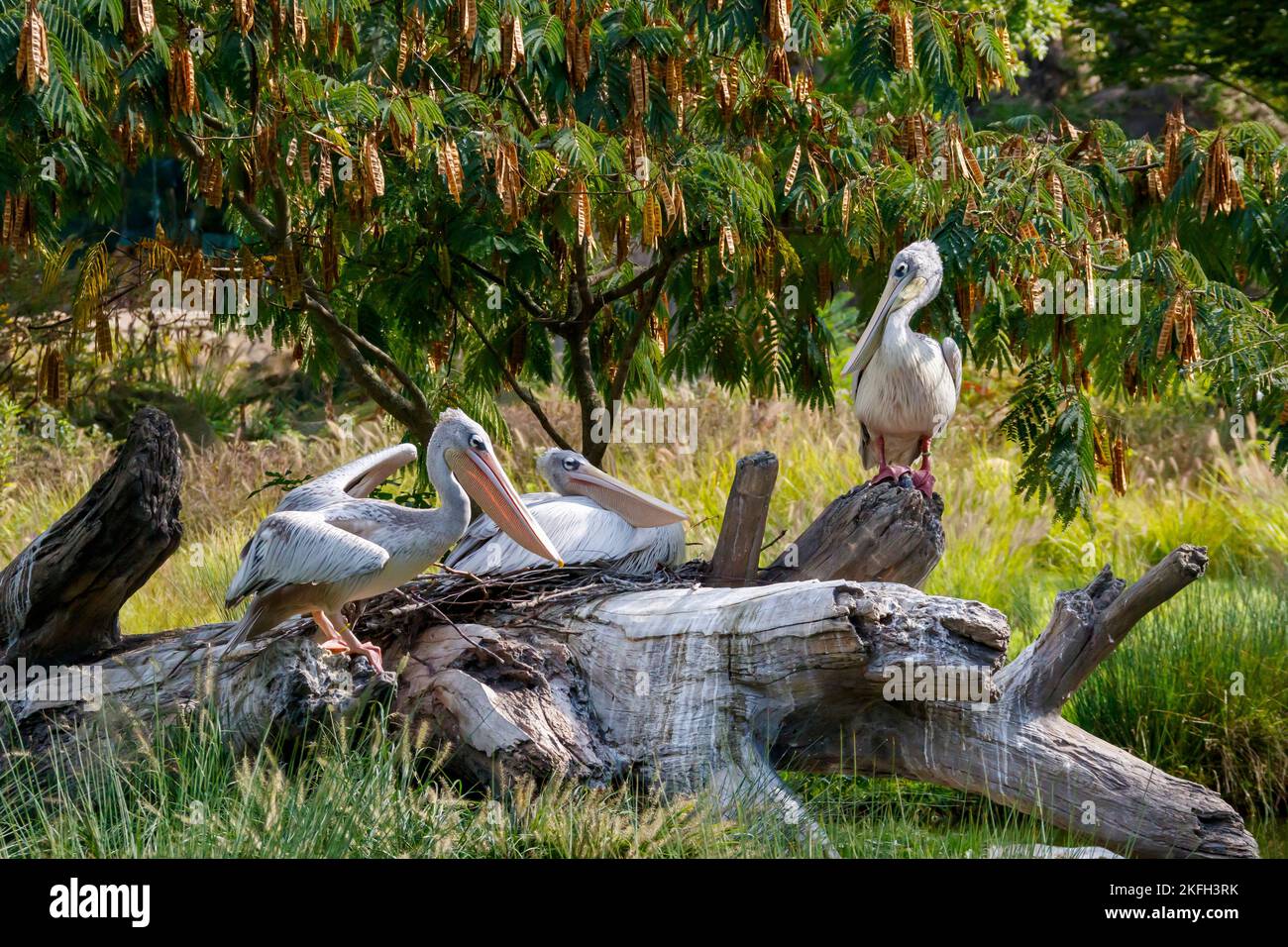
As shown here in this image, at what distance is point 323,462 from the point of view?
12812 millimetres

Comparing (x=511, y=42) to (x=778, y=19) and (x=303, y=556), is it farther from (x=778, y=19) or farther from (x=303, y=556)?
(x=303, y=556)

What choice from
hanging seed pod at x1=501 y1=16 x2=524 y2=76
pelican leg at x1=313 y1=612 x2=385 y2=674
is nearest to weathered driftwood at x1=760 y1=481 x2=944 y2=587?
pelican leg at x1=313 y1=612 x2=385 y2=674

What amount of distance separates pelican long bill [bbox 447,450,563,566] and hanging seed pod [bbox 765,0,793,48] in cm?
212

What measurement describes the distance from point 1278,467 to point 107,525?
17.0ft

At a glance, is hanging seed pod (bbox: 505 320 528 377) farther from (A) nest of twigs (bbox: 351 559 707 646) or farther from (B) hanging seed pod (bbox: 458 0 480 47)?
(B) hanging seed pod (bbox: 458 0 480 47)

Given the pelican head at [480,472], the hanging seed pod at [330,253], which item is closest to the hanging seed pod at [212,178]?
the hanging seed pod at [330,253]

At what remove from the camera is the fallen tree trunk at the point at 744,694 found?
5453mm

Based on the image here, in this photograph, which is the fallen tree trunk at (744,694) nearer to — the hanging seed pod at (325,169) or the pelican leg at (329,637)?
the pelican leg at (329,637)

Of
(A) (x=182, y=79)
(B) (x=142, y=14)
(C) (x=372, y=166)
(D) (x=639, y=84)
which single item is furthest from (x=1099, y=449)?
(B) (x=142, y=14)

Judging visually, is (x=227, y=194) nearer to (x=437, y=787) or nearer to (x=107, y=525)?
(x=107, y=525)

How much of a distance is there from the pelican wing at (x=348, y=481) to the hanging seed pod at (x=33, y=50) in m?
1.86

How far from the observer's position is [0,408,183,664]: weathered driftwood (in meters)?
5.71

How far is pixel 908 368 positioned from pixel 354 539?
272 cm
